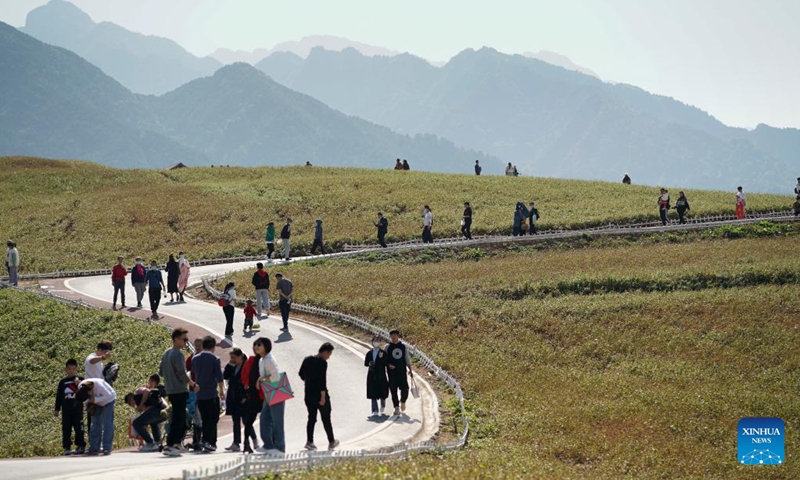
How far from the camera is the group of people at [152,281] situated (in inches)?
1276

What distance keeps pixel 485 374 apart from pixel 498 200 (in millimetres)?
40054

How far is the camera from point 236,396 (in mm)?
16062

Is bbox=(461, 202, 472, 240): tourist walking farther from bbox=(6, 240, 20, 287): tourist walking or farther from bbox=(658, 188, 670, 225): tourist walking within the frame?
Answer: bbox=(6, 240, 20, 287): tourist walking

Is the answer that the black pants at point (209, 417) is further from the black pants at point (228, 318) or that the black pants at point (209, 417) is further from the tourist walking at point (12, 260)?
the tourist walking at point (12, 260)

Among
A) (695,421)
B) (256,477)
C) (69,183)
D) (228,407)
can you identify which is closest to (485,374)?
(695,421)

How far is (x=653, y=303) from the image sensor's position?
33.4 metres

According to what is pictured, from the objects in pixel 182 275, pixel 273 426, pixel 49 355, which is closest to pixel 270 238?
pixel 182 275

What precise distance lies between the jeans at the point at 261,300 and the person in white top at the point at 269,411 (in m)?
15.6

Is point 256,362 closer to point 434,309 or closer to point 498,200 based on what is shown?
point 434,309

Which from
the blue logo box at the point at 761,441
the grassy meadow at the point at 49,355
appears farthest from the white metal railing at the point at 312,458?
the blue logo box at the point at 761,441

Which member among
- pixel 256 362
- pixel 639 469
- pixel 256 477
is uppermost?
pixel 256 362

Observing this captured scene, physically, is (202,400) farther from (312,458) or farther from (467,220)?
(467,220)

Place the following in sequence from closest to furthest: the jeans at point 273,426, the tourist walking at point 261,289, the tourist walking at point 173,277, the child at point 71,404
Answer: the jeans at point 273,426
the child at point 71,404
the tourist walking at point 261,289
the tourist walking at point 173,277

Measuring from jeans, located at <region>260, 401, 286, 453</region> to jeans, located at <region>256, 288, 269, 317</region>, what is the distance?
15595mm
